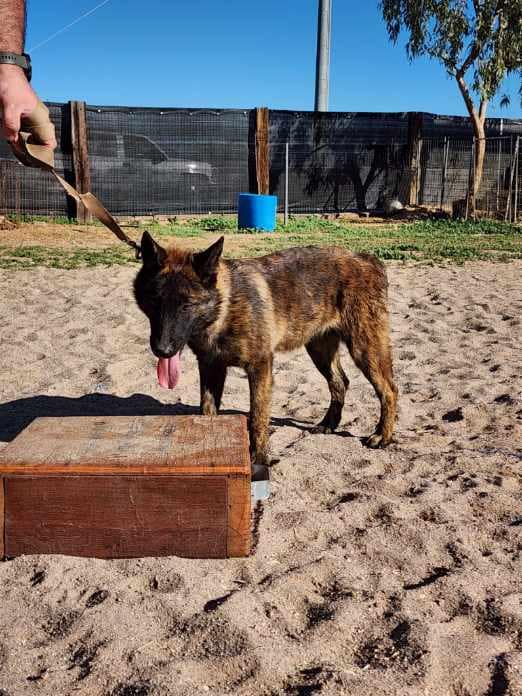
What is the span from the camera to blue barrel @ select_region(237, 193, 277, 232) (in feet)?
52.4

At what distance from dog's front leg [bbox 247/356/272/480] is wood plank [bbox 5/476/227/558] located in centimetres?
114

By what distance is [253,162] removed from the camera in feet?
61.6

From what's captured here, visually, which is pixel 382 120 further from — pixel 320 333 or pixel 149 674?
pixel 149 674

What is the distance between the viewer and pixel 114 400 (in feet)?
18.2

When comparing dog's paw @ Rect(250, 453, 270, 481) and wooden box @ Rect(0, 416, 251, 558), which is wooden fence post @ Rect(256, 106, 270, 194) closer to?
Result: dog's paw @ Rect(250, 453, 270, 481)

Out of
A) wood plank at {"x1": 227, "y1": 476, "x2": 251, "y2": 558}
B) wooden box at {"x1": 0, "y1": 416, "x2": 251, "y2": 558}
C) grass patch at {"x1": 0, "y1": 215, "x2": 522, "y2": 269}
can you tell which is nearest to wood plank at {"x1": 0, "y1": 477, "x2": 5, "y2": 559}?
wooden box at {"x1": 0, "y1": 416, "x2": 251, "y2": 558}

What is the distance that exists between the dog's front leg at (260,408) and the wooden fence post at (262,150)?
1497 cm

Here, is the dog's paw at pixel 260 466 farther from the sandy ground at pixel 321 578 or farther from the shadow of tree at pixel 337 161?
the shadow of tree at pixel 337 161

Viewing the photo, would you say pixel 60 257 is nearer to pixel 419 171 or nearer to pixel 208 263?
pixel 208 263

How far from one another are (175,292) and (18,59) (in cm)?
137

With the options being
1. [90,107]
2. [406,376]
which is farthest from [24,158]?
[90,107]

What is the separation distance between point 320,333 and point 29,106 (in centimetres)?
244

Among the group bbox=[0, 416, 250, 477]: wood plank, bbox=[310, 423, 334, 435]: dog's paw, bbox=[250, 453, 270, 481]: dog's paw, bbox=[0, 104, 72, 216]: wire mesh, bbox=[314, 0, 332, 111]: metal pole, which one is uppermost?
bbox=[314, 0, 332, 111]: metal pole


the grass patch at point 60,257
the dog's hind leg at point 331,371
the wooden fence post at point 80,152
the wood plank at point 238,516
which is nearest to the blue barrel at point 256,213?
the wooden fence post at point 80,152
